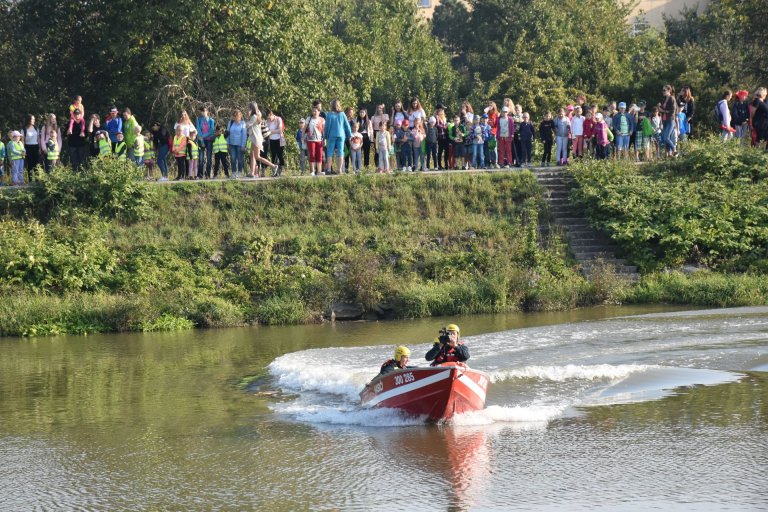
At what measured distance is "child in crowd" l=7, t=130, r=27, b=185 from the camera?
31.8 m

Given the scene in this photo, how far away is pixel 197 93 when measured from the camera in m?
37.9

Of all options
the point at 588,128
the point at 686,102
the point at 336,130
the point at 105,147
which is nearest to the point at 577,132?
the point at 588,128

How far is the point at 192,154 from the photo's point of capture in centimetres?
3291

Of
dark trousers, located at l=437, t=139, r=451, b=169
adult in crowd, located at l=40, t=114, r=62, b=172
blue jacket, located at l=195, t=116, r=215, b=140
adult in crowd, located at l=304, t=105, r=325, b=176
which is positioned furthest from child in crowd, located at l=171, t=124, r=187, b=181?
dark trousers, located at l=437, t=139, r=451, b=169

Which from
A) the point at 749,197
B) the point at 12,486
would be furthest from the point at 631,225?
the point at 12,486

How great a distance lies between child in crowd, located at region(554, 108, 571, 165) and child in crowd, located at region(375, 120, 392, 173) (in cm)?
508

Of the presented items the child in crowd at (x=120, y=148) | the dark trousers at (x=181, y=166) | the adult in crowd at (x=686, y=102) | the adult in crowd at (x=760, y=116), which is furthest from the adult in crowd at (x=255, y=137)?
the adult in crowd at (x=760, y=116)

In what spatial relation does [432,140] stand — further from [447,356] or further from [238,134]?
[447,356]

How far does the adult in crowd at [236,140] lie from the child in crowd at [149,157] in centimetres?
233

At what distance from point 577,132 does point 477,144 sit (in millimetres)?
3039

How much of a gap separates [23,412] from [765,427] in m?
11.8

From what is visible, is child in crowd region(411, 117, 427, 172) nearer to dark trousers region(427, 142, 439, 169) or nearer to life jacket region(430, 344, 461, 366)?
dark trousers region(427, 142, 439, 169)

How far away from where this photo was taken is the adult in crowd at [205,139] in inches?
1270

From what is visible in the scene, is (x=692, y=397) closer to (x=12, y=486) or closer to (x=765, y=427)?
(x=765, y=427)
